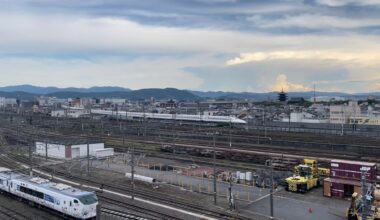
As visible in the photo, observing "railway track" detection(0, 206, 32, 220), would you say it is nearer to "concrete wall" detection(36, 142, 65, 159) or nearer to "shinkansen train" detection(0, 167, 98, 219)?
"shinkansen train" detection(0, 167, 98, 219)

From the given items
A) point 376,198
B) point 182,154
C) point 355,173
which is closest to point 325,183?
point 355,173

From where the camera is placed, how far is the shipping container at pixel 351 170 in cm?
2903

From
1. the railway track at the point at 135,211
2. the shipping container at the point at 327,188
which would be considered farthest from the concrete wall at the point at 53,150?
the shipping container at the point at 327,188

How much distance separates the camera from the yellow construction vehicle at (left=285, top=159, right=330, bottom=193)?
101 feet

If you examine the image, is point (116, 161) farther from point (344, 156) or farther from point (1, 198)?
point (344, 156)

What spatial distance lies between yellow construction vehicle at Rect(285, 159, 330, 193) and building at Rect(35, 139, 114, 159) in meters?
26.4

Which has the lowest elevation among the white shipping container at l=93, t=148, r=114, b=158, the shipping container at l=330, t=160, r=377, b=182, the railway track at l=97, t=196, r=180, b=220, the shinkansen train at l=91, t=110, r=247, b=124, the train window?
the railway track at l=97, t=196, r=180, b=220

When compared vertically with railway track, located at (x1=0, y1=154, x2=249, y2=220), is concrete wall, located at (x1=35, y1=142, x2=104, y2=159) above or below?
above

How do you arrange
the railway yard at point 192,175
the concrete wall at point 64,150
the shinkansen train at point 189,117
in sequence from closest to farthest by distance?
the railway yard at point 192,175
the concrete wall at point 64,150
the shinkansen train at point 189,117

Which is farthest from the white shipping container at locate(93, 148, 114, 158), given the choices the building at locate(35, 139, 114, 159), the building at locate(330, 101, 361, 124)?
the building at locate(330, 101, 361, 124)

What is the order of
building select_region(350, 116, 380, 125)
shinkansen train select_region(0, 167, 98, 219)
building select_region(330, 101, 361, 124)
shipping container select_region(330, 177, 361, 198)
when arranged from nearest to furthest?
shinkansen train select_region(0, 167, 98, 219)
shipping container select_region(330, 177, 361, 198)
building select_region(350, 116, 380, 125)
building select_region(330, 101, 361, 124)

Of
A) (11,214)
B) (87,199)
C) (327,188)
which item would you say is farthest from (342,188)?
(11,214)

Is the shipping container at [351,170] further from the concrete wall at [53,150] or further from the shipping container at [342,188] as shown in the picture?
the concrete wall at [53,150]

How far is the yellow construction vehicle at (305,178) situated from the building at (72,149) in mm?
26356
